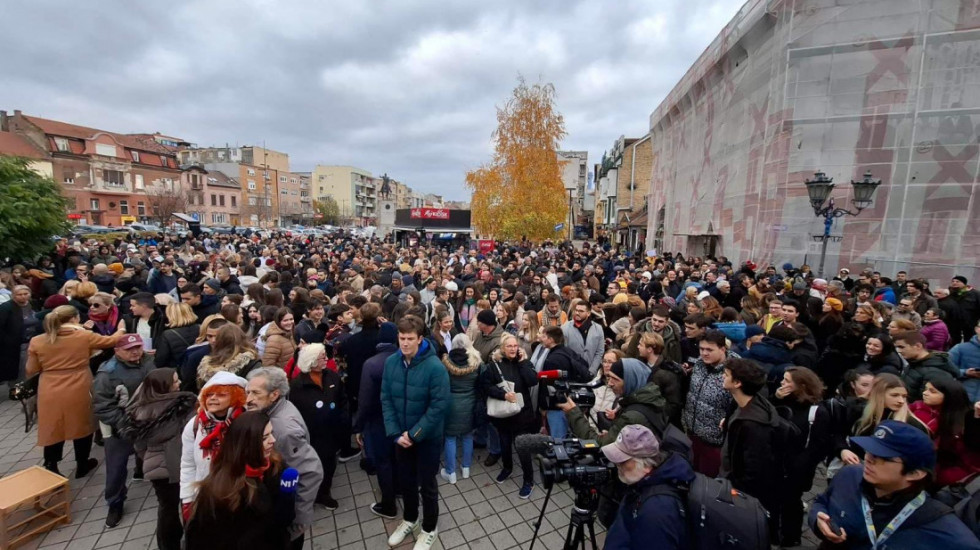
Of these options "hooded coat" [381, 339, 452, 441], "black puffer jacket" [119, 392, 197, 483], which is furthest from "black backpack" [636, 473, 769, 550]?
"black puffer jacket" [119, 392, 197, 483]

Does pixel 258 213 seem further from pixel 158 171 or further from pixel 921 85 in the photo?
pixel 921 85

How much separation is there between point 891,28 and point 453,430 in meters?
15.9

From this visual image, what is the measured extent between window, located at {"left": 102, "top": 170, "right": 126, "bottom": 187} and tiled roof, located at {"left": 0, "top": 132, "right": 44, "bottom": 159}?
4832mm

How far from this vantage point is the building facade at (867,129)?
10.8 meters

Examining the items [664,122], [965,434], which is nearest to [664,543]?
[965,434]

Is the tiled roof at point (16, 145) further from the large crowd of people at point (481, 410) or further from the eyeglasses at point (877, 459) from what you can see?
the eyeglasses at point (877, 459)

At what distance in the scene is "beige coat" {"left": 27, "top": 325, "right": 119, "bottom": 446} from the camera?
3.99 metres

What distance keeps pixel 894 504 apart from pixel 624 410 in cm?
147

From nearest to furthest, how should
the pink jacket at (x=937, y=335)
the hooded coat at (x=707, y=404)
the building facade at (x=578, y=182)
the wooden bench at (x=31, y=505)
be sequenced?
the wooden bench at (x=31, y=505) → the hooded coat at (x=707, y=404) → the pink jacket at (x=937, y=335) → the building facade at (x=578, y=182)

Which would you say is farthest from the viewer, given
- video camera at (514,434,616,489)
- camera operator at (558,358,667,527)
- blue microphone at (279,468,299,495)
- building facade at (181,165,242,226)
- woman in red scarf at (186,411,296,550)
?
building facade at (181,165,242,226)

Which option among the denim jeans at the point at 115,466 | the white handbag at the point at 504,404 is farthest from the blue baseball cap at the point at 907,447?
the denim jeans at the point at 115,466

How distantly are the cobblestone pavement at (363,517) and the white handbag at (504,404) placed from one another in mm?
935

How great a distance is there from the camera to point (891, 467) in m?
1.98

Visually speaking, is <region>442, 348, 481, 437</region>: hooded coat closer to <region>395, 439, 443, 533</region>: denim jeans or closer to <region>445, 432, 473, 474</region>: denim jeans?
<region>445, 432, 473, 474</region>: denim jeans
